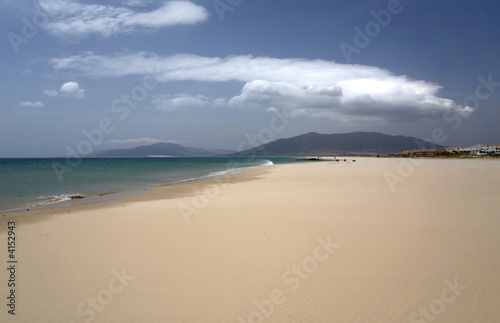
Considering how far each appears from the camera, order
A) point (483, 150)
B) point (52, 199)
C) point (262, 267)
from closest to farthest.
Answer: point (262, 267), point (52, 199), point (483, 150)

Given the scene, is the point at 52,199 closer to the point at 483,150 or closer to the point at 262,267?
the point at 262,267

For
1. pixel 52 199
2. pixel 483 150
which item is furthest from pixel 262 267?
pixel 483 150

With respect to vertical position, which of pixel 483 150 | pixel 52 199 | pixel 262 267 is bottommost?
pixel 262 267

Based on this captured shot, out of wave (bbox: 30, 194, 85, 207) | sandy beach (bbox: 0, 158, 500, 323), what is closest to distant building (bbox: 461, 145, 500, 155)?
sandy beach (bbox: 0, 158, 500, 323)

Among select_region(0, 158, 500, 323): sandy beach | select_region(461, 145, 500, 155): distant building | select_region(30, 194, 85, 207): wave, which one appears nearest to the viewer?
select_region(0, 158, 500, 323): sandy beach

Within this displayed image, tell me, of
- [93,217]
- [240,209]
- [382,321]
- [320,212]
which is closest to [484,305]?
[382,321]

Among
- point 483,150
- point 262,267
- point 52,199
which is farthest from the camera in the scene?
point 483,150

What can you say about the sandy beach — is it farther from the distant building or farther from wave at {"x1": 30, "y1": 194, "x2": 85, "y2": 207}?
the distant building

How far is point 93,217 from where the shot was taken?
11.8 meters

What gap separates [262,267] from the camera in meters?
6.37

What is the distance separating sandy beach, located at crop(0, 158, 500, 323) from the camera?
480 centimetres

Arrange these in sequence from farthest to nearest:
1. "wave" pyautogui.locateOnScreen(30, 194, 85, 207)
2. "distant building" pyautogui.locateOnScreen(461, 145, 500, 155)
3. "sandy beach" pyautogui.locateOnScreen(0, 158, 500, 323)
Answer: "distant building" pyautogui.locateOnScreen(461, 145, 500, 155), "wave" pyautogui.locateOnScreen(30, 194, 85, 207), "sandy beach" pyautogui.locateOnScreen(0, 158, 500, 323)

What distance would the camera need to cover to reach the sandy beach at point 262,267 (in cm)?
480

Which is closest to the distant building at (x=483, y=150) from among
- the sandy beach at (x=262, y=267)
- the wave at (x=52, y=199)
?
the sandy beach at (x=262, y=267)
